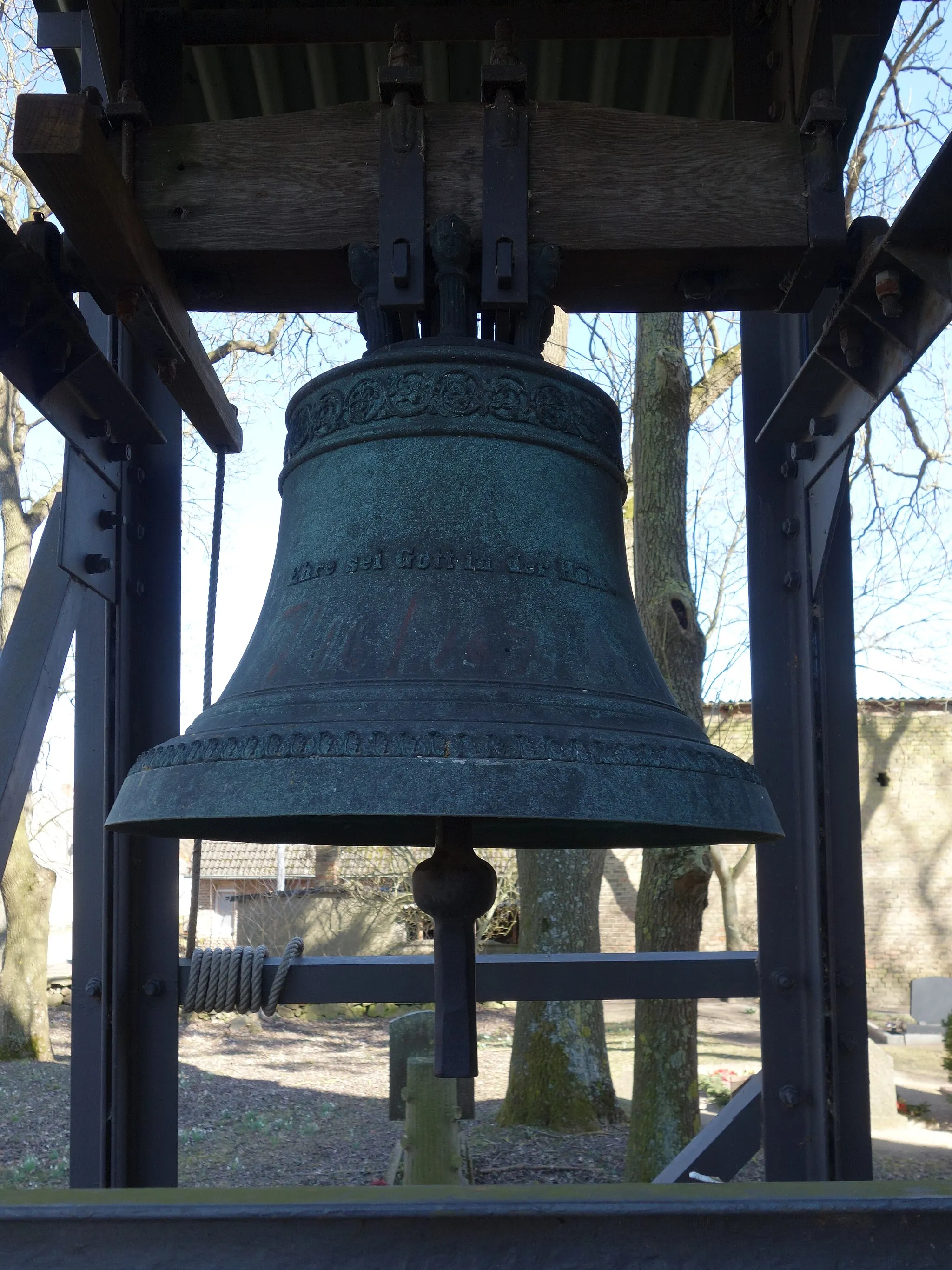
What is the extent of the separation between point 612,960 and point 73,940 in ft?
4.06

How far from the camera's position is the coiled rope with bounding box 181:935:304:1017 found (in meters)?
2.74

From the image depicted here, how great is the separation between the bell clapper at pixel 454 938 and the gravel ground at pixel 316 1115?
216 inches

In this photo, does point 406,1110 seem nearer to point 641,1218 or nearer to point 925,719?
point 641,1218

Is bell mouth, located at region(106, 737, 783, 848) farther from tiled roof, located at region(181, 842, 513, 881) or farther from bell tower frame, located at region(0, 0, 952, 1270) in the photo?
tiled roof, located at region(181, 842, 513, 881)

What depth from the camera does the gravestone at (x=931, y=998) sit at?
1678cm

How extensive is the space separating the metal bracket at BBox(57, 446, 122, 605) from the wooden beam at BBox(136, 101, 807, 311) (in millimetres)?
548

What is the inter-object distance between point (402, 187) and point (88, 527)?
3.31ft

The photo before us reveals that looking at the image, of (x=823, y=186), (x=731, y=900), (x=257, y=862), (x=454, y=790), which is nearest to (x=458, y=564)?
(x=454, y=790)

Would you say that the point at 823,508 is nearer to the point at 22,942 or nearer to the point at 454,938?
the point at 454,938

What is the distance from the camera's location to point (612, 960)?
2.91m

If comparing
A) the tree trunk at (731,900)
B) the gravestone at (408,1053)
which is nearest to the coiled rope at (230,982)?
the gravestone at (408,1053)

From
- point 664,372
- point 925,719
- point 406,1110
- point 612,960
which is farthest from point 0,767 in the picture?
point 925,719

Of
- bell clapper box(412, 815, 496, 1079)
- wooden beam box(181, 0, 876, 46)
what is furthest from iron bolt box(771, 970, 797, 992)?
wooden beam box(181, 0, 876, 46)

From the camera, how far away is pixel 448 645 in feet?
5.70
